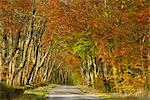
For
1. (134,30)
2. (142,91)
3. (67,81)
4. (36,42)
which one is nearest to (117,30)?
(134,30)

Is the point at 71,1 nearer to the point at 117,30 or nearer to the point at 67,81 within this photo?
the point at 117,30

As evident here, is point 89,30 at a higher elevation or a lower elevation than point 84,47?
higher

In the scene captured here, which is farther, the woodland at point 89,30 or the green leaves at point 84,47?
the green leaves at point 84,47

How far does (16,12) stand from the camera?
2727cm

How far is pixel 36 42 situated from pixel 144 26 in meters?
10.2

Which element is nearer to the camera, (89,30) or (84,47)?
(89,30)

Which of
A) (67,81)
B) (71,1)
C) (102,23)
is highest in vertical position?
(71,1)

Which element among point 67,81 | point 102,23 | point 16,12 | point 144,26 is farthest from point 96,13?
point 67,81

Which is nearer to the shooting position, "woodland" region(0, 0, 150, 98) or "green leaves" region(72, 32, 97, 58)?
"woodland" region(0, 0, 150, 98)

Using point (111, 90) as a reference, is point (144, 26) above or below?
above

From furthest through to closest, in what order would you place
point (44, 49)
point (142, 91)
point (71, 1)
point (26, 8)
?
point (44, 49), point (71, 1), point (142, 91), point (26, 8)

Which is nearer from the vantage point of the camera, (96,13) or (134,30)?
(134,30)

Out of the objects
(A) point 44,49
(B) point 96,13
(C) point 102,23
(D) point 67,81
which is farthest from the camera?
(D) point 67,81

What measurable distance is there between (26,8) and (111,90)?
61.4 feet
